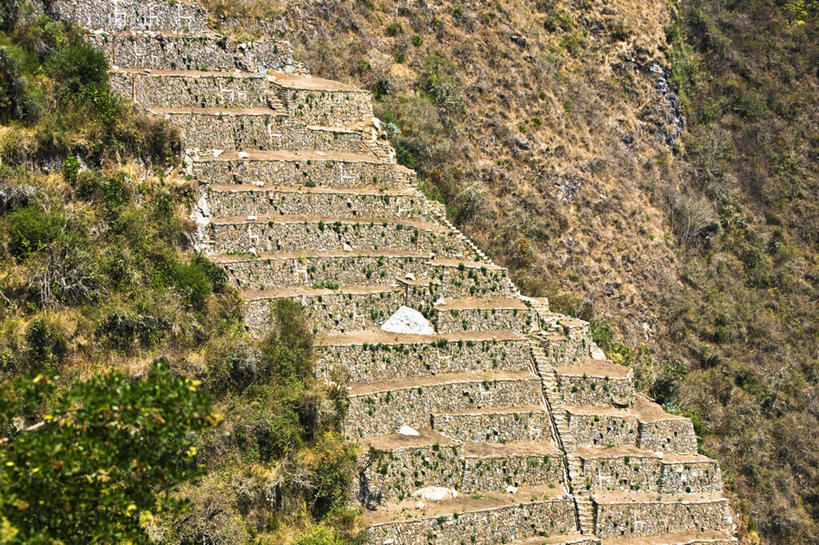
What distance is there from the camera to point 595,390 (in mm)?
34594

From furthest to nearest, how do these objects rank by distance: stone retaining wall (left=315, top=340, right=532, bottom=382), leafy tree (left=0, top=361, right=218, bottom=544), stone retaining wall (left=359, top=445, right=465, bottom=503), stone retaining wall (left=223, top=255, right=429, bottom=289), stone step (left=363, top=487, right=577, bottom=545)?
1. stone retaining wall (left=223, top=255, right=429, bottom=289)
2. stone retaining wall (left=315, top=340, right=532, bottom=382)
3. stone retaining wall (left=359, top=445, right=465, bottom=503)
4. stone step (left=363, top=487, right=577, bottom=545)
5. leafy tree (left=0, top=361, right=218, bottom=544)

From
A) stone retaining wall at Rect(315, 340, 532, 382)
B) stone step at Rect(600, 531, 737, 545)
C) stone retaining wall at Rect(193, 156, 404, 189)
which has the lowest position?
stone step at Rect(600, 531, 737, 545)

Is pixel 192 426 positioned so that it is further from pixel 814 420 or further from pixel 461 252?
pixel 814 420

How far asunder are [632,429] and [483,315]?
7.25 m

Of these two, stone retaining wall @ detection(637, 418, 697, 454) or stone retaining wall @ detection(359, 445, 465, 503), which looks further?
stone retaining wall @ detection(637, 418, 697, 454)

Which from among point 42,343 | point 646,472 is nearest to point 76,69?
point 42,343

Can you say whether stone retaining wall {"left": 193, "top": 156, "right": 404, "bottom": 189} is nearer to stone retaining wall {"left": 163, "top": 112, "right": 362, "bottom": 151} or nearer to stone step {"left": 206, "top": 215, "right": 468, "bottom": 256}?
stone retaining wall {"left": 163, "top": 112, "right": 362, "bottom": 151}

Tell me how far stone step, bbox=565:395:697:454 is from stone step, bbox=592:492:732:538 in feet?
6.52

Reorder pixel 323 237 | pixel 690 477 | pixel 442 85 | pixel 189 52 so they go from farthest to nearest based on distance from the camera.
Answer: pixel 442 85 < pixel 189 52 < pixel 690 477 < pixel 323 237

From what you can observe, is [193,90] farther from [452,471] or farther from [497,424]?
[452,471]

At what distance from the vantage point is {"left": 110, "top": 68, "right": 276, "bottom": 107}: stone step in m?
33.7

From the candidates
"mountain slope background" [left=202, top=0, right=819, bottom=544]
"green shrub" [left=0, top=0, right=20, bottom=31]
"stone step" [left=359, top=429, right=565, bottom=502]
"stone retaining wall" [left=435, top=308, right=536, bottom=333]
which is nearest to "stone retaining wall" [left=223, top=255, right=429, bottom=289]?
"stone retaining wall" [left=435, top=308, right=536, bottom=333]

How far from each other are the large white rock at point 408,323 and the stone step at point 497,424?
136 inches

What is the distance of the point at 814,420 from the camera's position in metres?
49.2
